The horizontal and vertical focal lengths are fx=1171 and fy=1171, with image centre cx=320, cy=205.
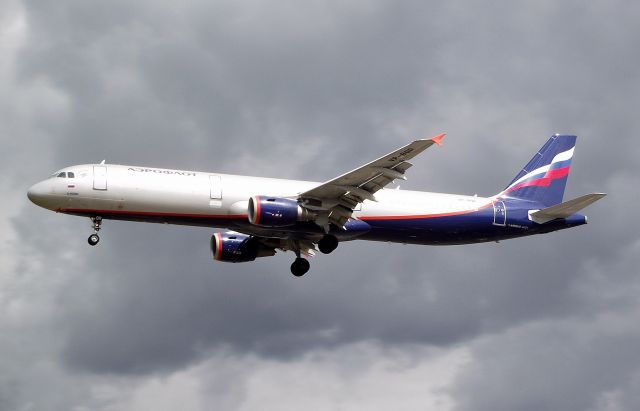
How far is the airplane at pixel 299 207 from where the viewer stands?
55.2 m

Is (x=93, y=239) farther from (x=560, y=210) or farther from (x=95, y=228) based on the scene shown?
(x=560, y=210)

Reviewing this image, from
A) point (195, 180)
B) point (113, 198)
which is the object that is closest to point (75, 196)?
point (113, 198)

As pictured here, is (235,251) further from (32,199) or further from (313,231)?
(32,199)

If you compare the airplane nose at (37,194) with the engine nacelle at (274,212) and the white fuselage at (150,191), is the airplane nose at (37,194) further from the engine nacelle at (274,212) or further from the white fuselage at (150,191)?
the engine nacelle at (274,212)

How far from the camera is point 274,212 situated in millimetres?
55312

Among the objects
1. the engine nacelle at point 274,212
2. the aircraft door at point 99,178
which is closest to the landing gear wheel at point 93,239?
the aircraft door at point 99,178

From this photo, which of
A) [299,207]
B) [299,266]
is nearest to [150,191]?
[299,207]

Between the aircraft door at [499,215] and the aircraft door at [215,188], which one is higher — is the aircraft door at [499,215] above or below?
below

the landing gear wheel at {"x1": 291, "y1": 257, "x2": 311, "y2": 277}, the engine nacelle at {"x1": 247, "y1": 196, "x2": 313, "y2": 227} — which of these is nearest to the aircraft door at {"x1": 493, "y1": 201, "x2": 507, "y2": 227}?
the landing gear wheel at {"x1": 291, "y1": 257, "x2": 311, "y2": 277}

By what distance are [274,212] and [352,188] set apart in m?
3.88

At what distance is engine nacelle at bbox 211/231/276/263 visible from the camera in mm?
64000

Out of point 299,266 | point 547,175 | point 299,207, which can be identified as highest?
point 547,175

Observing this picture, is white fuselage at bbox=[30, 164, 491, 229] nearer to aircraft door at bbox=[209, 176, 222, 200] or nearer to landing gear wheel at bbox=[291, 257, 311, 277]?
aircraft door at bbox=[209, 176, 222, 200]

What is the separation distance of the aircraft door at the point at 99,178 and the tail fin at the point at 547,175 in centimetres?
2219
